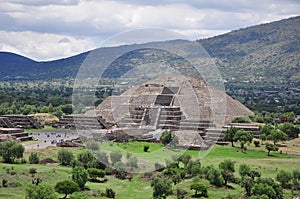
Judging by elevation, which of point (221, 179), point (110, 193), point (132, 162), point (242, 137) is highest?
point (242, 137)

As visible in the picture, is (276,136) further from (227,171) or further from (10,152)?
(10,152)

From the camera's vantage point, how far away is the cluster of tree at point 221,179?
3736cm

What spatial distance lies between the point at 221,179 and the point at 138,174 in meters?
7.37

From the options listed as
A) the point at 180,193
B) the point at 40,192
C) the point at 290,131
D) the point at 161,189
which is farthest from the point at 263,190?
the point at 290,131

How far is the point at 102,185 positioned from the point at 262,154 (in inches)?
888

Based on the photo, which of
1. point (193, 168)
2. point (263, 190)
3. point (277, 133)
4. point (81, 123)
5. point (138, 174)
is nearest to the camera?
point (263, 190)

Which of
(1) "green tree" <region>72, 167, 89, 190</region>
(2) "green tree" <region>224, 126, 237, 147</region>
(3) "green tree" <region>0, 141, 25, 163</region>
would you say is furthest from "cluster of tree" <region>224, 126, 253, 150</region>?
(1) "green tree" <region>72, 167, 89, 190</region>

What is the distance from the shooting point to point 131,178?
43.1 meters

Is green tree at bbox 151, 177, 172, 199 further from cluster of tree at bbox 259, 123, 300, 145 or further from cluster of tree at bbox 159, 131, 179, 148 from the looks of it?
cluster of tree at bbox 259, 123, 300, 145

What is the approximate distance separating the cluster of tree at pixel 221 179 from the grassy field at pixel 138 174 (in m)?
0.61

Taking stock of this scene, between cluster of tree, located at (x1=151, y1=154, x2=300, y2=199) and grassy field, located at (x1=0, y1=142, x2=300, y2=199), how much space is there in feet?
1.99

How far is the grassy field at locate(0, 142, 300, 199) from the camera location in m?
38.1

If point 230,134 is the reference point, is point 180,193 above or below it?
below

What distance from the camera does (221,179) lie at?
136 ft
